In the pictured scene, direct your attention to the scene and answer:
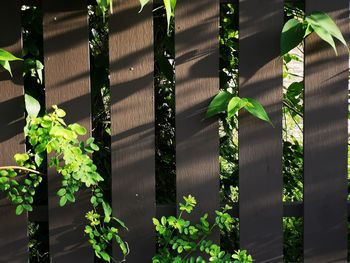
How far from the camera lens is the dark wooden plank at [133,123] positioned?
2.75 m

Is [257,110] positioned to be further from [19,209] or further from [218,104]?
[19,209]

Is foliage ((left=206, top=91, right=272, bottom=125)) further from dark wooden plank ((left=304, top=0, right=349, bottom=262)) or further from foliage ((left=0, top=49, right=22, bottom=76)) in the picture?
foliage ((left=0, top=49, right=22, bottom=76))

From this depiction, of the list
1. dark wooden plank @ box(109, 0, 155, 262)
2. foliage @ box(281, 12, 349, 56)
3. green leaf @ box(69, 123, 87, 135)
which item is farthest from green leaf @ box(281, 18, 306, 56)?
green leaf @ box(69, 123, 87, 135)

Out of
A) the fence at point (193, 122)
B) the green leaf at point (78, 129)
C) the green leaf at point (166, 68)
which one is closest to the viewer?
the green leaf at point (78, 129)

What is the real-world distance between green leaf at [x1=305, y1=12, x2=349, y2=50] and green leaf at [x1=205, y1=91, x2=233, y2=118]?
39cm

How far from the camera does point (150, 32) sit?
2750 mm

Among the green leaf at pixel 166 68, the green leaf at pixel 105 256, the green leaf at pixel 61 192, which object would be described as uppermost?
the green leaf at pixel 166 68

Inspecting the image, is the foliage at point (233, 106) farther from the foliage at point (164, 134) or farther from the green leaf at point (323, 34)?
Result: the foliage at point (164, 134)

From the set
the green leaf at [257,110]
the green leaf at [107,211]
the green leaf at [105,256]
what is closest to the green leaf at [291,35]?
the green leaf at [257,110]

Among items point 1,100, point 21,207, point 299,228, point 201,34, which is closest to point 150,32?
point 201,34

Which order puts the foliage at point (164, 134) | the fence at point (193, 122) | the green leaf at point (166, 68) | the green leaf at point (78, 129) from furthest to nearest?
the foliage at point (164, 134)
the green leaf at point (166, 68)
the fence at point (193, 122)
the green leaf at point (78, 129)

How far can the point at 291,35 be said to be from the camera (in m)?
2.67

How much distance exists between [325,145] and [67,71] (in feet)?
3.29

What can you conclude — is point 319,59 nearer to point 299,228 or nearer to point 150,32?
point 150,32
